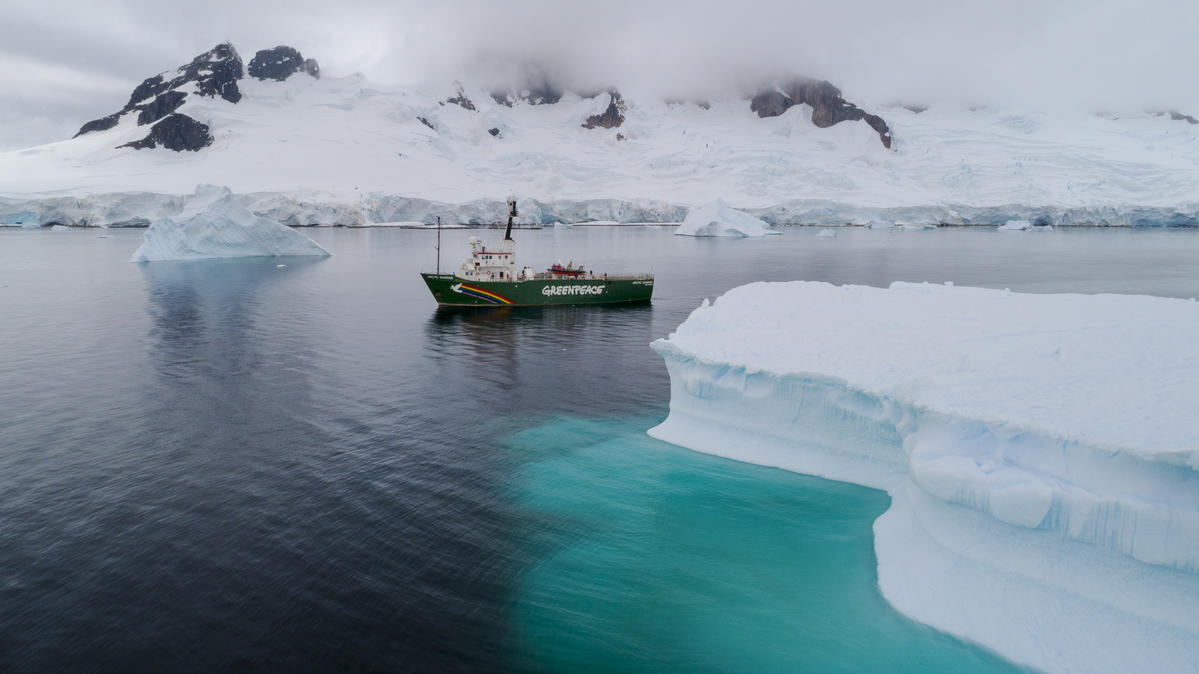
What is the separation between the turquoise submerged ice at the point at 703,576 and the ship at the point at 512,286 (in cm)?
3131

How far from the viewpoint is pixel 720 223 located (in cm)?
13012

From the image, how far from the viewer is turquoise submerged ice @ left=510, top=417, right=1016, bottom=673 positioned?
36.9 feet

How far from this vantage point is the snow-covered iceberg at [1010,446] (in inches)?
399

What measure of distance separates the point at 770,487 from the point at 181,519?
49.5ft

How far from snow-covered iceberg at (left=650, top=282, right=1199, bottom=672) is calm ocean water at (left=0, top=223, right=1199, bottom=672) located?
97 cm

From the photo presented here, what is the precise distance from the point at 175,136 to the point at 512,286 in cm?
18712

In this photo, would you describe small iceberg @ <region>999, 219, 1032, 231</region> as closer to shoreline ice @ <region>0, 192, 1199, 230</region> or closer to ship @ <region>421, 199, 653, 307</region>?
shoreline ice @ <region>0, 192, 1199, 230</region>

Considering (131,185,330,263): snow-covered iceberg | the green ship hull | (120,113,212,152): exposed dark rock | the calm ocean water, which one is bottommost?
the calm ocean water

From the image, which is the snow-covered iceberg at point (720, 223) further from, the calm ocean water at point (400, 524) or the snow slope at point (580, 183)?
the calm ocean water at point (400, 524)

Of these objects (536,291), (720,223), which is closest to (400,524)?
(536,291)

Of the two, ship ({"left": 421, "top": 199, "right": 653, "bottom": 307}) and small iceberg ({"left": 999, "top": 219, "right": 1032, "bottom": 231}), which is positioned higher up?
small iceberg ({"left": 999, "top": 219, "right": 1032, "bottom": 231})

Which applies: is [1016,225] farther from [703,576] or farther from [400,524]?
[400,524]

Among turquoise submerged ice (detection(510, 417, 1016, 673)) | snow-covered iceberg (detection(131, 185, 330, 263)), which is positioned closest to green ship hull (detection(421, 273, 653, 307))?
turquoise submerged ice (detection(510, 417, 1016, 673))

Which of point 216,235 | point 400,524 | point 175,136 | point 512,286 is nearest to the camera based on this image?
point 400,524
